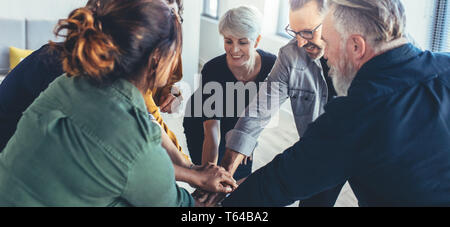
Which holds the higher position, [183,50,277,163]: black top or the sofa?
[183,50,277,163]: black top

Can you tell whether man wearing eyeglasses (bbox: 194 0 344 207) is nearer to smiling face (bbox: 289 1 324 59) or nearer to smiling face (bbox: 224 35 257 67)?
smiling face (bbox: 289 1 324 59)

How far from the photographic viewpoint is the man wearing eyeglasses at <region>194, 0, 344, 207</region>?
1.80m

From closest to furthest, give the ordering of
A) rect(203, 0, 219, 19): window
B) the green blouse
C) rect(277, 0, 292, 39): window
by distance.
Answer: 1. the green blouse
2. rect(277, 0, 292, 39): window
3. rect(203, 0, 219, 19): window

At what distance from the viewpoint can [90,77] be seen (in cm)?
96

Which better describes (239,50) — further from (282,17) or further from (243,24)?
(282,17)

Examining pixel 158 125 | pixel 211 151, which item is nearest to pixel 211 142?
pixel 211 151

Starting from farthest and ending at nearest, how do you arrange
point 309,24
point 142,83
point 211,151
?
point 211,151 → point 309,24 → point 142,83

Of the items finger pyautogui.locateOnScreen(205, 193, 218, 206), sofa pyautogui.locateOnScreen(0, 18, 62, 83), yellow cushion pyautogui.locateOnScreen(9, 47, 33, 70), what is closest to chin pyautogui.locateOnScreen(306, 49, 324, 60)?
finger pyautogui.locateOnScreen(205, 193, 218, 206)

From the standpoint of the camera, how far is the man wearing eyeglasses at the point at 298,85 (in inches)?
70.9

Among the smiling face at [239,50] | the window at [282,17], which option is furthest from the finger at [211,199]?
the window at [282,17]

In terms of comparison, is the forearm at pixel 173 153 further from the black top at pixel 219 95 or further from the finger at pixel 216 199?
the black top at pixel 219 95

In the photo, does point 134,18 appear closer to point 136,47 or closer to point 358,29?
point 136,47

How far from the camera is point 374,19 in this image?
1175 millimetres

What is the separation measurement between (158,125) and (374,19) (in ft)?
2.18
